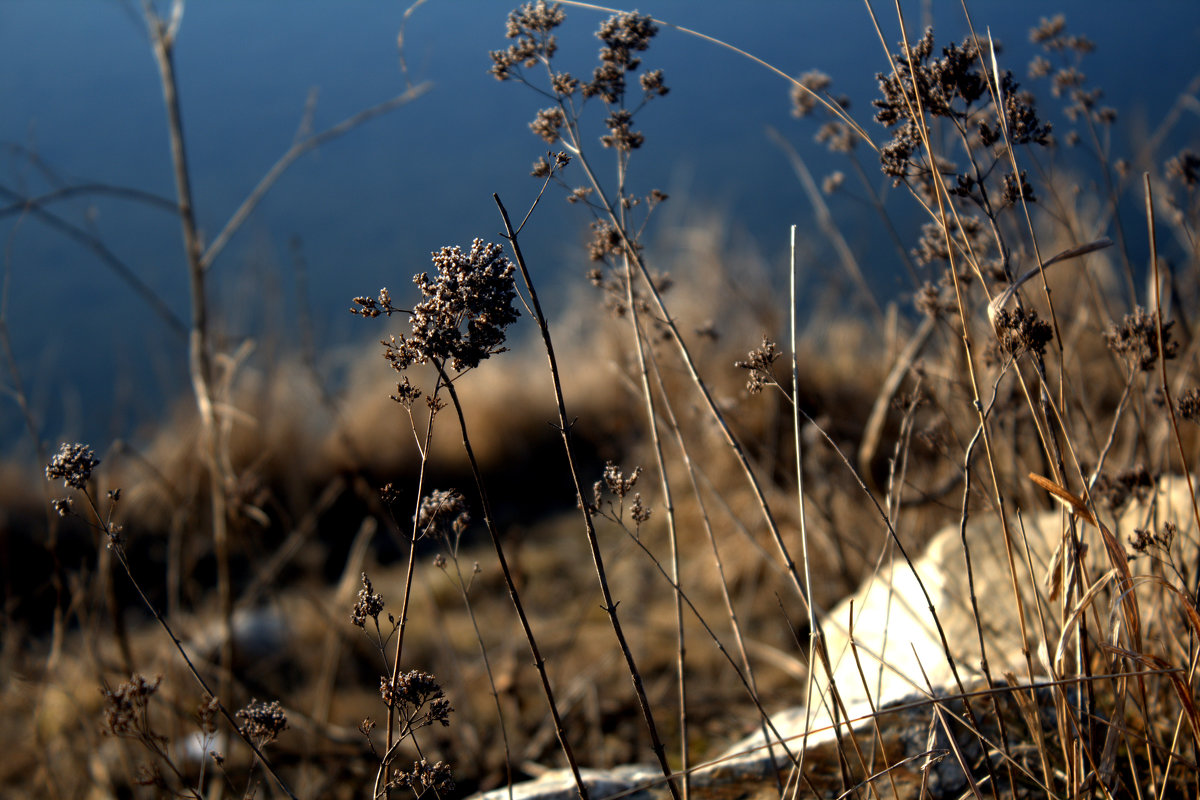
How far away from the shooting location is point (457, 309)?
2.85 feet

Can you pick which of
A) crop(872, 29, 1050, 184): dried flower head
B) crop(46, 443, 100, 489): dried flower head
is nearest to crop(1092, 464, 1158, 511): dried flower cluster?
crop(872, 29, 1050, 184): dried flower head

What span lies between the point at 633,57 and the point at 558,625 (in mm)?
2203

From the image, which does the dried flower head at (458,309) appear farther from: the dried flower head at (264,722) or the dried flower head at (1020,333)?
the dried flower head at (1020,333)

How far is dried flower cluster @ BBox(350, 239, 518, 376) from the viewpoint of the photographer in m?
0.86

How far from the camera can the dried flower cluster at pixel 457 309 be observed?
86 centimetres

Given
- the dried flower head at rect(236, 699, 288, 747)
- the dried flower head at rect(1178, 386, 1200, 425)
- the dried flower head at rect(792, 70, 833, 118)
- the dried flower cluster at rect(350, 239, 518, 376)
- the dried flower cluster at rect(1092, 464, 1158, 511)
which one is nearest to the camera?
the dried flower cluster at rect(350, 239, 518, 376)

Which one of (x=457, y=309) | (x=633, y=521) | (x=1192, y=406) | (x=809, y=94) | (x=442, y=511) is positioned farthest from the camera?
(x=633, y=521)

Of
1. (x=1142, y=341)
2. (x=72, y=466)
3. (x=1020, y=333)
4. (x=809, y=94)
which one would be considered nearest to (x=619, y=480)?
(x=1020, y=333)

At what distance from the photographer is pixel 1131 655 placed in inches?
36.7

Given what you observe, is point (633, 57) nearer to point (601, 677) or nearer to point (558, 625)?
point (601, 677)

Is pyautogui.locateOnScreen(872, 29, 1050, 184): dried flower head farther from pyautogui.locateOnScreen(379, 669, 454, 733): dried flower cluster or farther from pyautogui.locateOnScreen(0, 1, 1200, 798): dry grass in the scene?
pyautogui.locateOnScreen(379, 669, 454, 733): dried flower cluster

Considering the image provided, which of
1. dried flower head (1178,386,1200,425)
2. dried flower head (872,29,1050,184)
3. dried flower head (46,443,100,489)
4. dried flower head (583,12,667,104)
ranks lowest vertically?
dried flower head (1178,386,1200,425)

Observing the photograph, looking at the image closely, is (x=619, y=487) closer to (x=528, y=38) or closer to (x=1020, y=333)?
(x=1020, y=333)

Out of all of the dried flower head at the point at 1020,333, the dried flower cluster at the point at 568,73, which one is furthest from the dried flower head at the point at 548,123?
the dried flower head at the point at 1020,333
